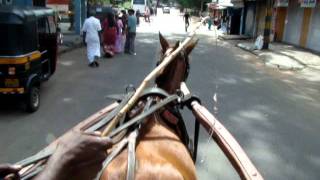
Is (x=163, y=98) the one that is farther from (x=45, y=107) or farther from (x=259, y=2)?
(x=259, y=2)

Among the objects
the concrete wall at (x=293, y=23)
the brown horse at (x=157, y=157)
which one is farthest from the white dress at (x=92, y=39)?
the concrete wall at (x=293, y=23)

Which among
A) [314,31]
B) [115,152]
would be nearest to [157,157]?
[115,152]

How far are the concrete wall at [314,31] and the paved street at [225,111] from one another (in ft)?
23.5

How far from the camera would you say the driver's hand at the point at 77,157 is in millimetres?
1511

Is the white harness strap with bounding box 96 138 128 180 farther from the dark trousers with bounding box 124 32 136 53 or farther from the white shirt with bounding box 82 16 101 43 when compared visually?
the dark trousers with bounding box 124 32 136 53

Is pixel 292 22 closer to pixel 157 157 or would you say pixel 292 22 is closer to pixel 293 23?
pixel 293 23

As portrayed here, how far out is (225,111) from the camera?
8922 mm

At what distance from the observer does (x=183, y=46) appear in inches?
156

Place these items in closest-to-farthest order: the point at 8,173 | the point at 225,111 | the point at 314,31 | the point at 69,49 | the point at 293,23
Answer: the point at 8,173
the point at 225,111
the point at 69,49
the point at 314,31
the point at 293,23

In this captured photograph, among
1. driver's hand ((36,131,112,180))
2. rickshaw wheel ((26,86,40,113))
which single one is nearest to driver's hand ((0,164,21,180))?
driver's hand ((36,131,112,180))

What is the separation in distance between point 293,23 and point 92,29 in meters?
15.6

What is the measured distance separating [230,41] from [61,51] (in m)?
14.1

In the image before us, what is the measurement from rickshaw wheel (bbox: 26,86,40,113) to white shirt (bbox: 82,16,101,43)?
245 inches

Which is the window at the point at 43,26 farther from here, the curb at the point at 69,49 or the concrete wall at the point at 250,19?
the concrete wall at the point at 250,19
